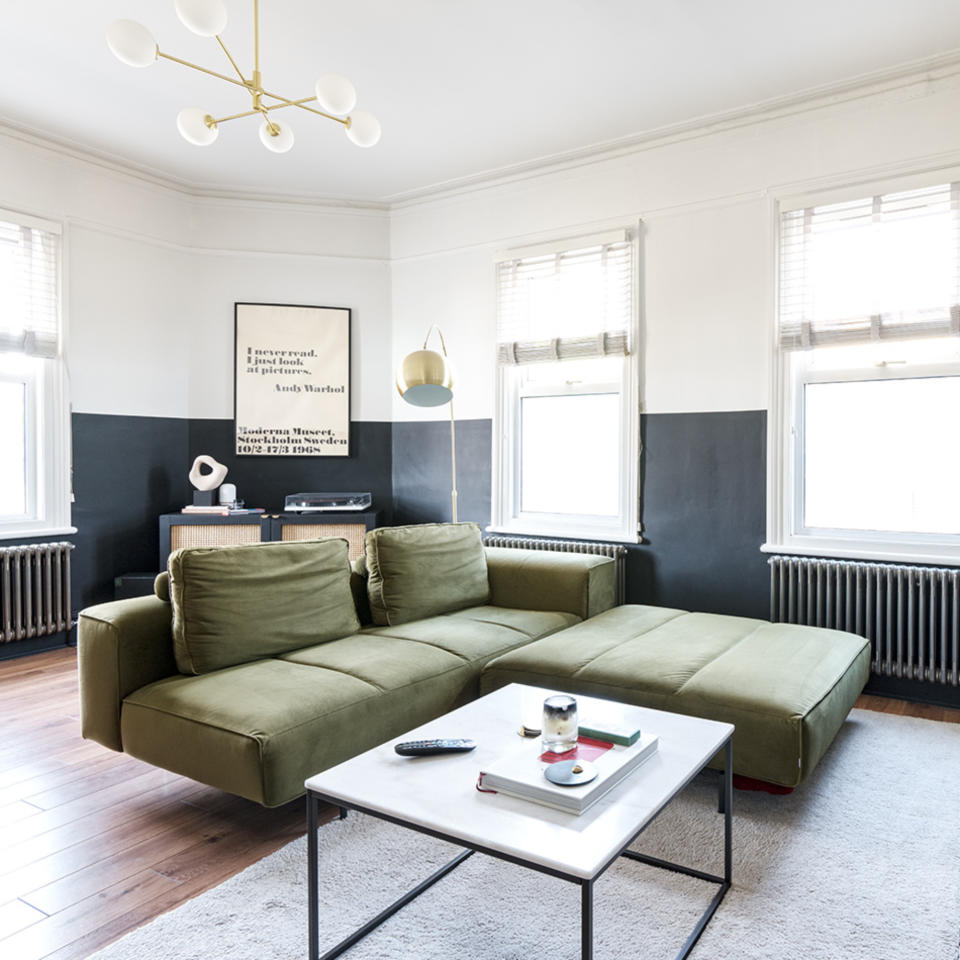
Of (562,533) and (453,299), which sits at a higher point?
(453,299)

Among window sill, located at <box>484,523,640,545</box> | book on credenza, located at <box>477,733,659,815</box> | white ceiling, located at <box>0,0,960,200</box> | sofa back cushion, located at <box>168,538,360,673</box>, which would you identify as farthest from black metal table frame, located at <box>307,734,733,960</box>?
white ceiling, located at <box>0,0,960,200</box>

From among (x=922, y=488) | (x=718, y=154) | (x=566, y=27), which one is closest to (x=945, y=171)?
(x=718, y=154)

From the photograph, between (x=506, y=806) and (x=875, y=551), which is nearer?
(x=506, y=806)

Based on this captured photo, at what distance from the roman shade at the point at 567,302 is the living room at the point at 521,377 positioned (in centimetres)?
2

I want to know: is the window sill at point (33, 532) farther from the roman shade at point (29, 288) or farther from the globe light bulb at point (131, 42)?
the globe light bulb at point (131, 42)

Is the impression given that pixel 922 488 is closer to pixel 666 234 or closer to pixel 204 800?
pixel 666 234

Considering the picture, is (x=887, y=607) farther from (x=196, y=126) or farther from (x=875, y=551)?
(x=196, y=126)

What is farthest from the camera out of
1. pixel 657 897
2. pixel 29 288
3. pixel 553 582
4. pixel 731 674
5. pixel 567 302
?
pixel 567 302

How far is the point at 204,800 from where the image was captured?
259cm

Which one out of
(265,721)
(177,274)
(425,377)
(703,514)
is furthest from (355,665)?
(177,274)

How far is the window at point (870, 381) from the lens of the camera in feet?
12.0

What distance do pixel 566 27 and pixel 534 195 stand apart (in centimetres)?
157

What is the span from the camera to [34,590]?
4516mm

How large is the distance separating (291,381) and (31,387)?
5.23ft
